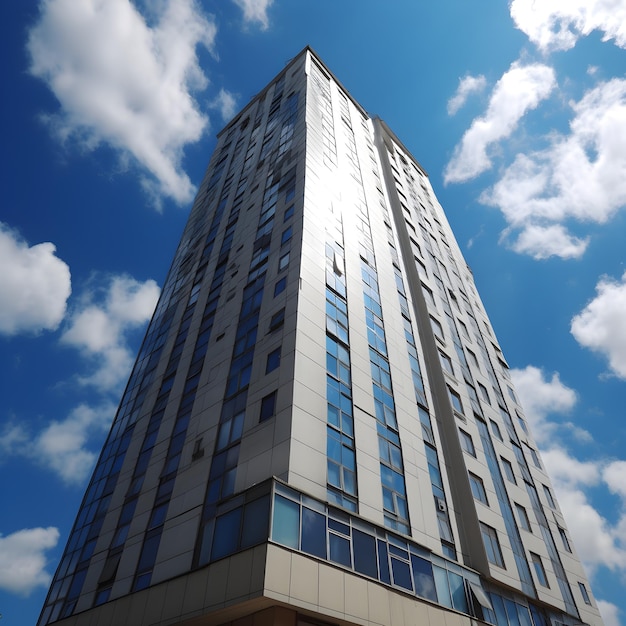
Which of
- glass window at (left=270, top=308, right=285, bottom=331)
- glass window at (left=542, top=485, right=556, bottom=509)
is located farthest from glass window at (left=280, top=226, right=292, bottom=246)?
glass window at (left=542, top=485, right=556, bottom=509)

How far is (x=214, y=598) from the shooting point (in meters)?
16.3

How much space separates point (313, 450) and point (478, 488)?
13.7m

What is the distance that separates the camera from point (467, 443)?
3138cm

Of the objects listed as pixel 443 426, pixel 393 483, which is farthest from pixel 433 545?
pixel 443 426

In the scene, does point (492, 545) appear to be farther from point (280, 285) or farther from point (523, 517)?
point (280, 285)

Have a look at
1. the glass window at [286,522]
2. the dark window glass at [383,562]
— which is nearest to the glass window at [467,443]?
the dark window glass at [383,562]

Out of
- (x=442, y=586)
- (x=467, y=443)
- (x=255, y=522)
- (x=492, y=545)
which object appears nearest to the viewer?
(x=255, y=522)

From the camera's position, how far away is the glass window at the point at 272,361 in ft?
77.1

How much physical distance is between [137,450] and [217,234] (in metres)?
20.1

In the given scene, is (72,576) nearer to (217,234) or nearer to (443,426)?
(443,426)

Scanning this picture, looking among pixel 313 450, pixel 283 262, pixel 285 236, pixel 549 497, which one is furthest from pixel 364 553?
pixel 549 497

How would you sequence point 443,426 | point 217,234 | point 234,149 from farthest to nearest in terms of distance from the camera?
1. point 234,149
2. point 217,234
3. point 443,426

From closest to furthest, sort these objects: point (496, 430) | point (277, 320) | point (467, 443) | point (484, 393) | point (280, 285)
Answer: point (277, 320)
point (280, 285)
point (467, 443)
point (496, 430)
point (484, 393)

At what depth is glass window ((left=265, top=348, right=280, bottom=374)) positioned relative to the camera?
23.5m
